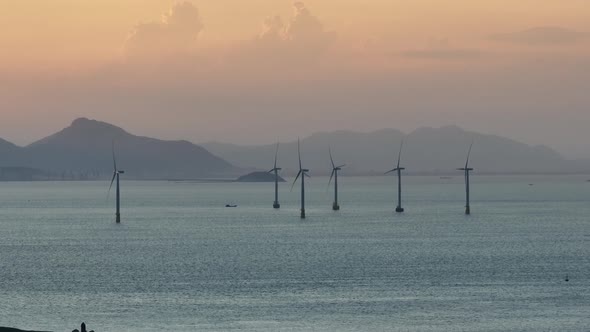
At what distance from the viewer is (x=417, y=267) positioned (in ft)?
467

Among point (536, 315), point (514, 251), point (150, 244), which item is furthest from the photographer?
point (150, 244)

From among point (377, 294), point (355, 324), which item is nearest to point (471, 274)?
point (377, 294)

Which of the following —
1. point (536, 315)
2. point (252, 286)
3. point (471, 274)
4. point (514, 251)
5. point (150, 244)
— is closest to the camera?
point (536, 315)

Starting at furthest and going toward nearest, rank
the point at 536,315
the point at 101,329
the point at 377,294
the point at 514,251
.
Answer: the point at 514,251
the point at 377,294
the point at 536,315
the point at 101,329

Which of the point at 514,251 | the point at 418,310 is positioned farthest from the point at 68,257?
the point at 418,310

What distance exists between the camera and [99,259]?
15912cm

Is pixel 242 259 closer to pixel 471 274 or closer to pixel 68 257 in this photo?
pixel 68 257

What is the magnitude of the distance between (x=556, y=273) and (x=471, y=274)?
9.74 meters

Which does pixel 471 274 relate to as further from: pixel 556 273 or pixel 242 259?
pixel 242 259

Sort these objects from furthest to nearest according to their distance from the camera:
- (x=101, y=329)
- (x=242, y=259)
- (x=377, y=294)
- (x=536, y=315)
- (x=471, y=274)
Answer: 1. (x=242, y=259)
2. (x=471, y=274)
3. (x=377, y=294)
4. (x=536, y=315)
5. (x=101, y=329)

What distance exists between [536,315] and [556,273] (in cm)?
3949

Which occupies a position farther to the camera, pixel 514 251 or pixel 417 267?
pixel 514 251

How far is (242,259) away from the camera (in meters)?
156

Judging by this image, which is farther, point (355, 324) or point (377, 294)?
point (377, 294)
